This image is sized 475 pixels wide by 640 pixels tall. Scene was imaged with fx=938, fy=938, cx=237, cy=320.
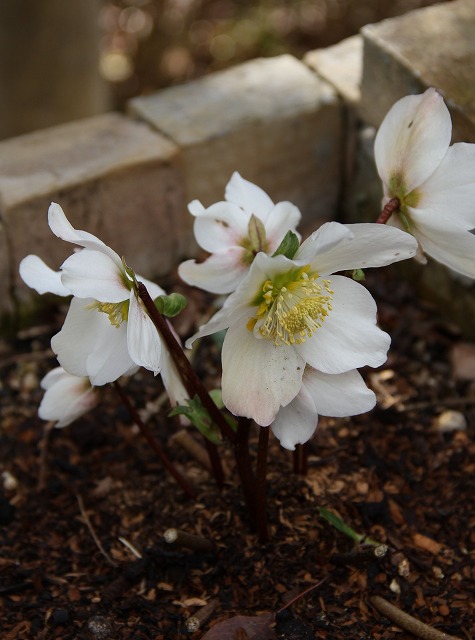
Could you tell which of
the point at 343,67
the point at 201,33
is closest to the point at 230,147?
the point at 343,67

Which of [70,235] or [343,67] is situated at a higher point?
[70,235]

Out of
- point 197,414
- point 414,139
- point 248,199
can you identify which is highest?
point 414,139

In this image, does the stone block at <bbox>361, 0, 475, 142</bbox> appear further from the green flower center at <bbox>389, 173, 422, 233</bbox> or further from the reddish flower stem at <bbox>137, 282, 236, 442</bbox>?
the reddish flower stem at <bbox>137, 282, 236, 442</bbox>

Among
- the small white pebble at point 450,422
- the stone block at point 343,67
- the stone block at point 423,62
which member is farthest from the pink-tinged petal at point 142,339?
the stone block at point 343,67

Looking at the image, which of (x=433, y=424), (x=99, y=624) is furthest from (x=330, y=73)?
(x=99, y=624)

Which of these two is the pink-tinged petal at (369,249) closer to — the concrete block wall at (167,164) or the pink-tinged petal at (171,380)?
the pink-tinged petal at (171,380)

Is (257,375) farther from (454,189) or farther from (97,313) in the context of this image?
(454,189)

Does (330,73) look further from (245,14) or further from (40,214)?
(245,14)
